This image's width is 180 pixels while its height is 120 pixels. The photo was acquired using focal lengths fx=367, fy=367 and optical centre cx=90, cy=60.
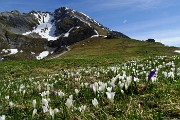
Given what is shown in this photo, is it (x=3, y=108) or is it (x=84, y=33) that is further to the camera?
(x=84, y=33)

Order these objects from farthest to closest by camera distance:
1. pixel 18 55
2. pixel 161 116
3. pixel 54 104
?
pixel 18 55
pixel 54 104
pixel 161 116

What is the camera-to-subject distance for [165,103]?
700 centimetres

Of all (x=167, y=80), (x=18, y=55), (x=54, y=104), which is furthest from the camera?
(x=18, y=55)

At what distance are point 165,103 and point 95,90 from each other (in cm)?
192

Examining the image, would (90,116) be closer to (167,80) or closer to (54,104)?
(54,104)

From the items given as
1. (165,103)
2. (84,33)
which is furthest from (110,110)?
(84,33)

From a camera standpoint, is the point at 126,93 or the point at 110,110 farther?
the point at 126,93

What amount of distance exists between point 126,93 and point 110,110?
138 cm

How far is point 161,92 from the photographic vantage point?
7930 millimetres

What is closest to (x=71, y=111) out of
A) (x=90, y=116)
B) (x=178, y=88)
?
(x=90, y=116)

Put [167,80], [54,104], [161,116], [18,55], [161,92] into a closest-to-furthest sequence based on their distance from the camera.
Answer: [161,116] < [161,92] < [54,104] < [167,80] < [18,55]

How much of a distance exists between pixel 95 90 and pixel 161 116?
250 centimetres

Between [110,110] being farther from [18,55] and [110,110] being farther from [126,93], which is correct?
[18,55]

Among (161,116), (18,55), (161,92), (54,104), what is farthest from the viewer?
(18,55)
